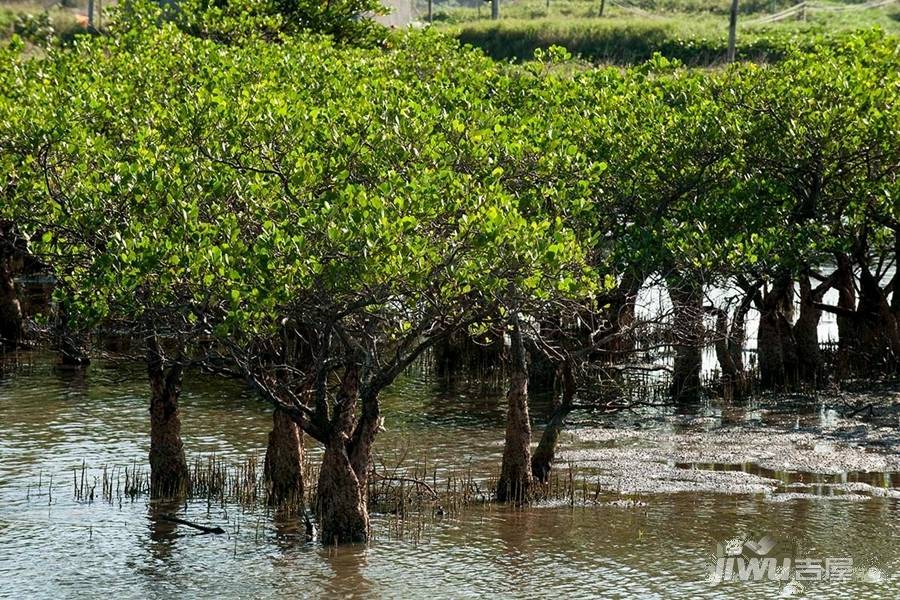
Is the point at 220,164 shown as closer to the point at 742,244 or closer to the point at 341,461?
the point at 341,461

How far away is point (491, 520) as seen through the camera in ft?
82.7

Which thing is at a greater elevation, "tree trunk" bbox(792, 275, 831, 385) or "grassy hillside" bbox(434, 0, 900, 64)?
"grassy hillside" bbox(434, 0, 900, 64)

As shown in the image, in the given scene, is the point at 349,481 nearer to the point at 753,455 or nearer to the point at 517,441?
the point at 517,441

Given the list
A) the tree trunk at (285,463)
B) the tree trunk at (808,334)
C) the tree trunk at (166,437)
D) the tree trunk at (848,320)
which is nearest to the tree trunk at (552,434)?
the tree trunk at (285,463)

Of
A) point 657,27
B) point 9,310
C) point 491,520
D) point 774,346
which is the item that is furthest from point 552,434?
point 657,27

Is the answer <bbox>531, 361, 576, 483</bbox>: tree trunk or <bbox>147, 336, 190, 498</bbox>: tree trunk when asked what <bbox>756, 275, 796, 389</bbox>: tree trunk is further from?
<bbox>147, 336, 190, 498</bbox>: tree trunk

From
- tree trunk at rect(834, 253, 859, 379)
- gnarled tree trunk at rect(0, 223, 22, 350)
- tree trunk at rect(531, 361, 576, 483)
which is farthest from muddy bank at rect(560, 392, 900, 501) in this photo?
gnarled tree trunk at rect(0, 223, 22, 350)

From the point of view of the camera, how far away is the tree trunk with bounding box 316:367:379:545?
2264 centimetres

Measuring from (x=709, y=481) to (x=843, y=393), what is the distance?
9.83 meters

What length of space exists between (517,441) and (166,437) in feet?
22.9

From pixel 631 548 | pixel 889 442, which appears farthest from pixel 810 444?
pixel 631 548

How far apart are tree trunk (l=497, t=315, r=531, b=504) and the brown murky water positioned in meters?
0.61

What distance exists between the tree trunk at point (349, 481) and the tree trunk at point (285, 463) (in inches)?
108

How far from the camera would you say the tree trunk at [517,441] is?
2614 centimetres
